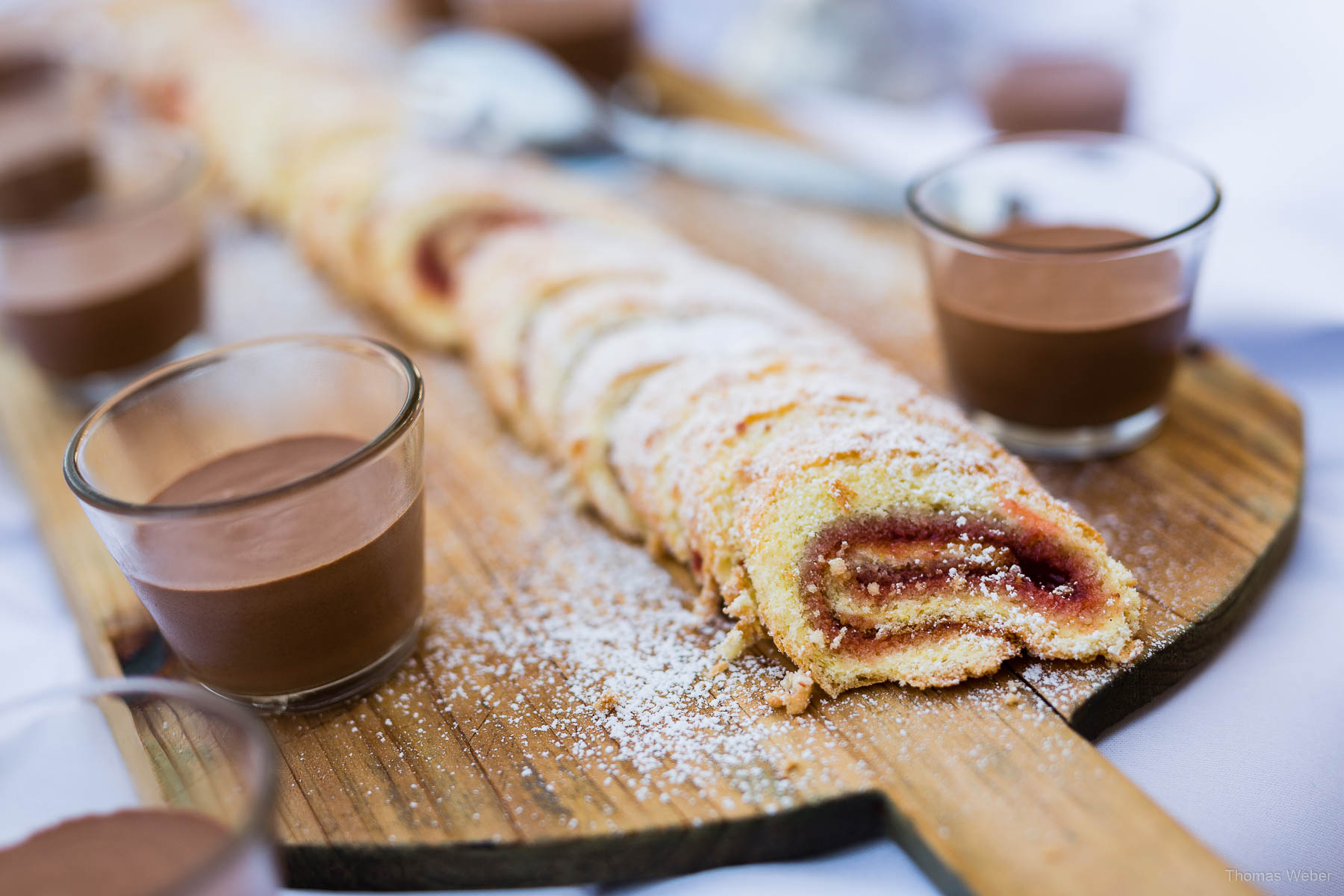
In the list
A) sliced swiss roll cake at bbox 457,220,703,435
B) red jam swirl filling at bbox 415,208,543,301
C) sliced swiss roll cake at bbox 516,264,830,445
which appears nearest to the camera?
sliced swiss roll cake at bbox 516,264,830,445

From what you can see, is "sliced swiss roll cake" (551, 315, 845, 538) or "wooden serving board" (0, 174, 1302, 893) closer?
"wooden serving board" (0, 174, 1302, 893)

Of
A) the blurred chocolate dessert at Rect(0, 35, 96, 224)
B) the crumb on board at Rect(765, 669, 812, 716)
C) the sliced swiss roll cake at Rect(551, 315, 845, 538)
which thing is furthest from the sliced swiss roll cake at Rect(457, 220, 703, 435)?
the blurred chocolate dessert at Rect(0, 35, 96, 224)

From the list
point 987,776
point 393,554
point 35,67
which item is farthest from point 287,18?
point 987,776

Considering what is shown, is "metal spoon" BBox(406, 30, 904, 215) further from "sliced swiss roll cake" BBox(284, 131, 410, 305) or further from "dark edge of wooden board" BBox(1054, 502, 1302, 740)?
"dark edge of wooden board" BBox(1054, 502, 1302, 740)

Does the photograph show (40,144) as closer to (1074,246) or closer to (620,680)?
(620,680)

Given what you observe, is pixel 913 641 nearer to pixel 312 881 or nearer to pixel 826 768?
pixel 826 768

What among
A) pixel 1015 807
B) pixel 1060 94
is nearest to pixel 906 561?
pixel 1015 807

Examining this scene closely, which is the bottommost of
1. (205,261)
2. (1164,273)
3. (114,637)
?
(114,637)
